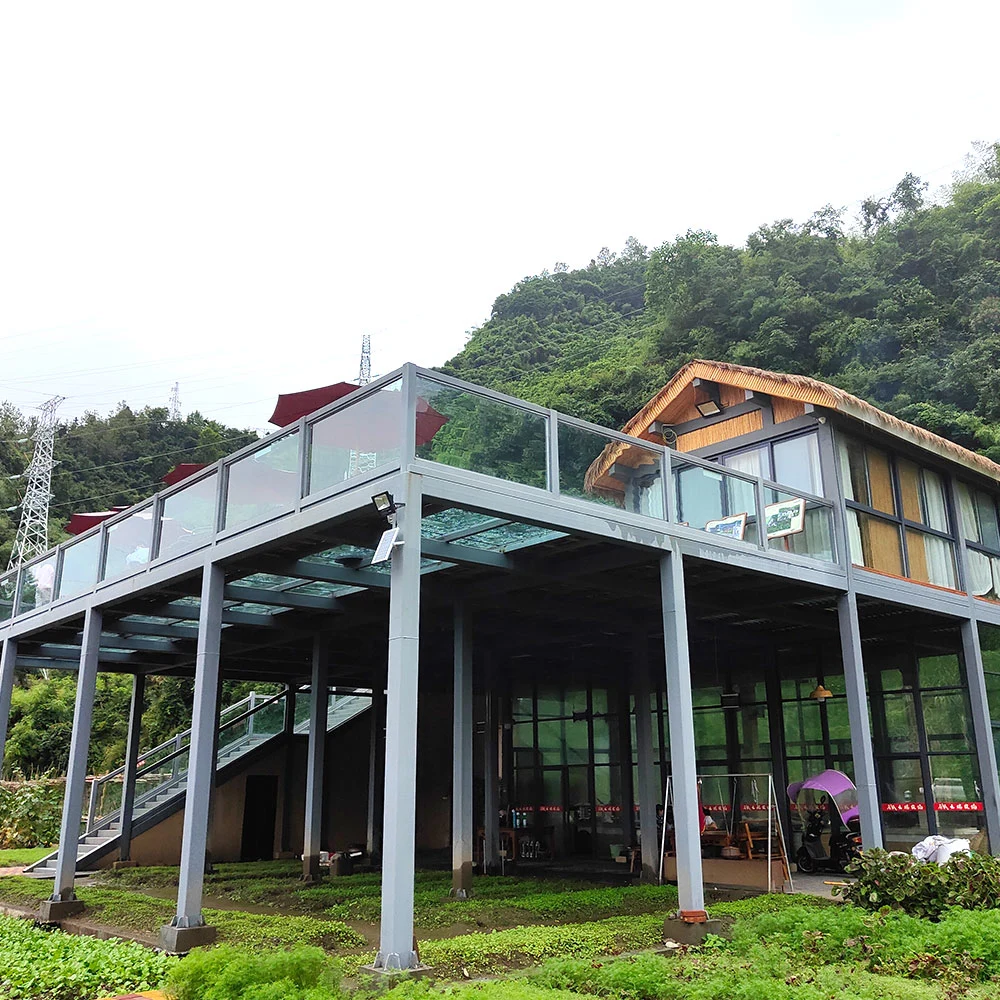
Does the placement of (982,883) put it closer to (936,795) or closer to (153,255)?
(936,795)

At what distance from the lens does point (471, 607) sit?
12.9 m

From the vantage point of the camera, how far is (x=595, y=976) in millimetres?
7059

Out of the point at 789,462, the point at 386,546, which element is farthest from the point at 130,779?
the point at 789,462

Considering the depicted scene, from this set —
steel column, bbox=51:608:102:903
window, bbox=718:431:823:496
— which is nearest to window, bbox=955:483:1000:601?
window, bbox=718:431:823:496

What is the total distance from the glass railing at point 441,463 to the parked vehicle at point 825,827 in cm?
533

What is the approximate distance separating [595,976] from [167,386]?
101m

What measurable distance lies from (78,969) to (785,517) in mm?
9197

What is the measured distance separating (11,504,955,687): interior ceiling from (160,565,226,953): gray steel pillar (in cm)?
54

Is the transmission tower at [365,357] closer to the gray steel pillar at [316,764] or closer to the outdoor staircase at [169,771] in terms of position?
the outdoor staircase at [169,771]

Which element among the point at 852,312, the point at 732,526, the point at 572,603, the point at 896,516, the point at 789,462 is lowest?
the point at 572,603

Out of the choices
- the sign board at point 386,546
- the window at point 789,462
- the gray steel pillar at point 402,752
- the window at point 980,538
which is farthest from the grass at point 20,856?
the window at point 980,538

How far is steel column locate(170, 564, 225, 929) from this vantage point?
910 centimetres

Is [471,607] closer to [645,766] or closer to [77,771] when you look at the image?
[645,766]

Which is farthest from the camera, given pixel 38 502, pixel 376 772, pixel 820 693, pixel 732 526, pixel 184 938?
pixel 38 502
